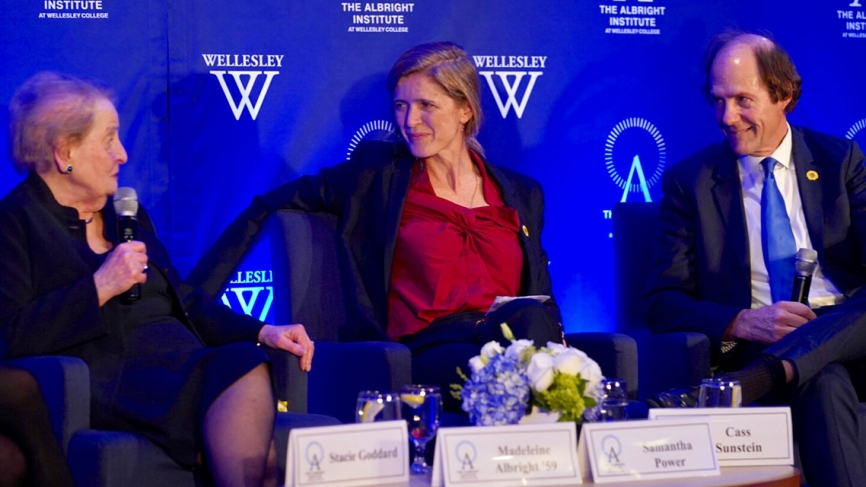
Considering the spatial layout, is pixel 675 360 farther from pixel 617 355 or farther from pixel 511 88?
pixel 511 88

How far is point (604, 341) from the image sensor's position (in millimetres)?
3629

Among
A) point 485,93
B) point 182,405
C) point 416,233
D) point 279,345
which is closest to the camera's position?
point 182,405

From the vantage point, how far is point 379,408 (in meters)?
2.38

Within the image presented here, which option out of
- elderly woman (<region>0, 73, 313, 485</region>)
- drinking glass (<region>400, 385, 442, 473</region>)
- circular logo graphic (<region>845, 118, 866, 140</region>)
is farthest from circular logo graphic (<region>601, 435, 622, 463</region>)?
circular logo graphic (<region>845, 118, 866, 140</region>)

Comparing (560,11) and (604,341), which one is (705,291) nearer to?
(604,341)

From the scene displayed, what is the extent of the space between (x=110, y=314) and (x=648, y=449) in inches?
61.1

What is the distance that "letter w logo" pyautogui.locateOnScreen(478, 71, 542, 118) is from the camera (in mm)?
4496

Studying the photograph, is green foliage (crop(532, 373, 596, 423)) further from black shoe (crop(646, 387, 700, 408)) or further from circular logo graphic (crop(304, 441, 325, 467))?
black shoe (crop(646, 387, 700, 408))

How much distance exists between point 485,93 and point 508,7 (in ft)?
1.16

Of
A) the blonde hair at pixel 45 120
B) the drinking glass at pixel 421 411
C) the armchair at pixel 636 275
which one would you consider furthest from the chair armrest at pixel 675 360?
the blonde hair at pixel 45 120

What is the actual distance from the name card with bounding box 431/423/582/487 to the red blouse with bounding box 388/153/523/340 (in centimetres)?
144

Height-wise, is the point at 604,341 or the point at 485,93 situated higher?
the point at 485,93

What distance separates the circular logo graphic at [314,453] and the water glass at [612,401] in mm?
633

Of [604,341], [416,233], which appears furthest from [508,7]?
[604,341]
